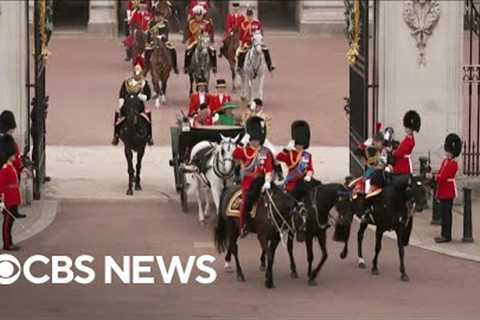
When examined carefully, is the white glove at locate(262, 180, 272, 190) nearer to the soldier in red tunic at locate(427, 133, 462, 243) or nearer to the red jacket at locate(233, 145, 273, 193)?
the red jacket at locate(233, 145, 273, 193)

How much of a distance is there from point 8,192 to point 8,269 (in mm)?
1443

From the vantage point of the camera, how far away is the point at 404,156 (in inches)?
1020

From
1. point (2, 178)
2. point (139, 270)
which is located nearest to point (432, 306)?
point (139, 270)

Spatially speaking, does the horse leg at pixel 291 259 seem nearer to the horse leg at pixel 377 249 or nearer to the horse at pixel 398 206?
the horse at pixel 398 206

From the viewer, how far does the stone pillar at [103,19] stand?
178 ft

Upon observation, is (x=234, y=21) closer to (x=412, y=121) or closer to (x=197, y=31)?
(x=197, y=31)

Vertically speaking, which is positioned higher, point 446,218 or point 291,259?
point 446,218

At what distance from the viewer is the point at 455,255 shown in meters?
24.6

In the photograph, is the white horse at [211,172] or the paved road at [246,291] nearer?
the paved road at [246,291]

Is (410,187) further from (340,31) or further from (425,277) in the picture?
(340,31)

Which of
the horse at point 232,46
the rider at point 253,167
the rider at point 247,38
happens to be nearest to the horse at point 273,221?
the rider at point 253,167

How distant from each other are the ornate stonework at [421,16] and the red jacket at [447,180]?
3.48m

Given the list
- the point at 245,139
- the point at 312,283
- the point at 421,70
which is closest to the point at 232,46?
the point at 421,70

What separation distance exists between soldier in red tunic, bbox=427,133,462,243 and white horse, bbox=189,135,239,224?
296 cm
